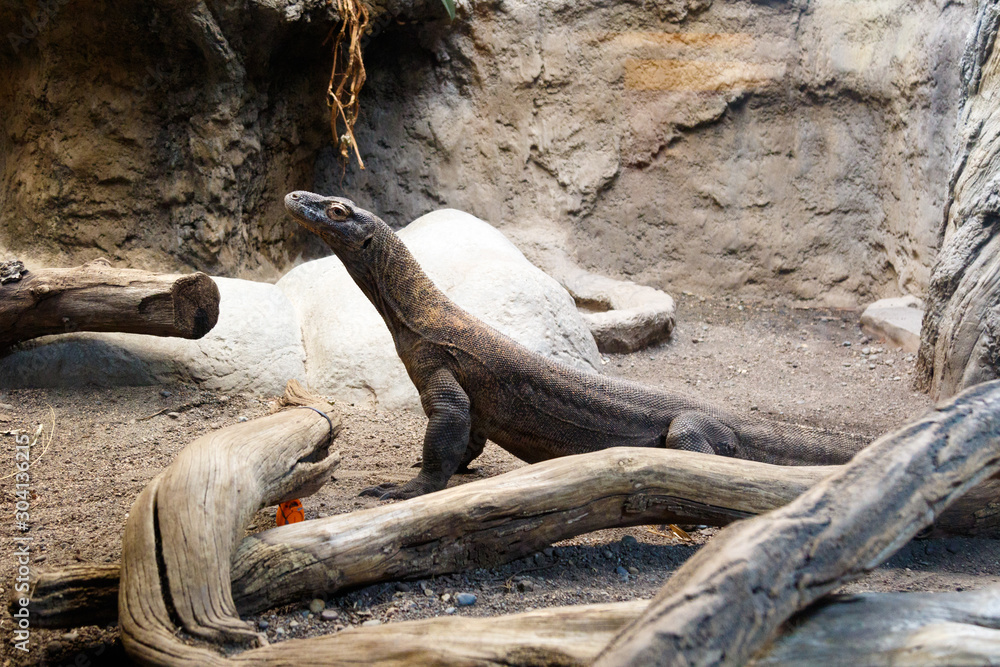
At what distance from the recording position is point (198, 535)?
245 centimetres

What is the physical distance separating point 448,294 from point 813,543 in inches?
166

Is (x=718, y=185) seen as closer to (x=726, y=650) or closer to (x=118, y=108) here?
(x=118, y=108)

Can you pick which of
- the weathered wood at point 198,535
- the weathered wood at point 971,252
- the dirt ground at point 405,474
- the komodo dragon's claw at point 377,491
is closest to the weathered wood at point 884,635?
the dirt ground at point 405,474

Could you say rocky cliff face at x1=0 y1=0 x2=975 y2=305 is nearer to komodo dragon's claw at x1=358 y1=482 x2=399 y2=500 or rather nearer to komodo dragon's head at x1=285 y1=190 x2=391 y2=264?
komodo dragon's head at x1=285 y1=190 x2=391 y2=264

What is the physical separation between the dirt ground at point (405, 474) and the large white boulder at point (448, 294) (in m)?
0.29

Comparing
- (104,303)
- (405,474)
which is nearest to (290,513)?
(405,474)

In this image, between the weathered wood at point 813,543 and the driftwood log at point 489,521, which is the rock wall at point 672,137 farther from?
the weathered wood at point 813,543

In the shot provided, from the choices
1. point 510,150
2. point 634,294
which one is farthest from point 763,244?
point 510,150

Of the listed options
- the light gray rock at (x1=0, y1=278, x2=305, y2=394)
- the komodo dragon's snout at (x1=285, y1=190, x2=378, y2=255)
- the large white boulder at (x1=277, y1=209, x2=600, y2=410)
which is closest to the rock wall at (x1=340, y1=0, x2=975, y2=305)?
the large white boulder at (x1=277, y1=209, x2=600, y2=410)

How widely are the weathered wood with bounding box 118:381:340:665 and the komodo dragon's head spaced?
1.30 meters

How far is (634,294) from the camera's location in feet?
27.0

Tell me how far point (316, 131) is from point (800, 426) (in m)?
5.96

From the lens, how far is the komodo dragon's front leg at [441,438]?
3.90m

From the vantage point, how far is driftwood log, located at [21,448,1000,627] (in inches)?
102
